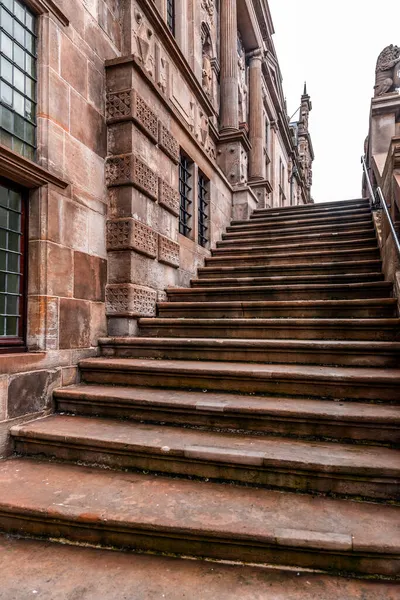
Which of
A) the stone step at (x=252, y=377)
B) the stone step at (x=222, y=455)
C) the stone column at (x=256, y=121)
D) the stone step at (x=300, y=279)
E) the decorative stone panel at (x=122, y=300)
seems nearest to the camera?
the stone step at (x=222, y=455)

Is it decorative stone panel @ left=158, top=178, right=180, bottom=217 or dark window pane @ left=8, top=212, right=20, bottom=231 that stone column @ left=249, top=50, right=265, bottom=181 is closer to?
decorative stone panel @ left=158, top=178, right=180, bottom=217

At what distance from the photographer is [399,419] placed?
2504 millimetres

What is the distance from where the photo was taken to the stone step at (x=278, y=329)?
3836 millimetres

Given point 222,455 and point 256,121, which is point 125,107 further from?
point 256,121

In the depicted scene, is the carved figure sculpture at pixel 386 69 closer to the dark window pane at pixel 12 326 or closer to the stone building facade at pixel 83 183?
the stone building facade at pixel 83 183

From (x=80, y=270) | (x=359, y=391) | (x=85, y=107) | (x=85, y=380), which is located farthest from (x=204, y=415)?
(x=85, y=107)

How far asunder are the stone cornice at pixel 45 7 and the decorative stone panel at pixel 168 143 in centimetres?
170

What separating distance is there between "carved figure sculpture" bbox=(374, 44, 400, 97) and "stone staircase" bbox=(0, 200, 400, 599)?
5.04m

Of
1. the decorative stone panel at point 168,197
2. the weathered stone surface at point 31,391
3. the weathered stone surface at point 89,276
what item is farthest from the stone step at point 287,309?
the weathered stone surface at point 31,391

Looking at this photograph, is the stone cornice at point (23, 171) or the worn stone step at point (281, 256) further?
the worn stone step at point (281, 256)

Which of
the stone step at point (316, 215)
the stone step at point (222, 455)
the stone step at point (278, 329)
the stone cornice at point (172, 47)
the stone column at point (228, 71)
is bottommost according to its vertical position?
the stone step at point (222, 455)

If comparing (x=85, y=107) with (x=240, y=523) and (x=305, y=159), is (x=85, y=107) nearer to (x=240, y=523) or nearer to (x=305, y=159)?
(x=240, y=523)

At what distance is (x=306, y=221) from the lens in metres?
7.55

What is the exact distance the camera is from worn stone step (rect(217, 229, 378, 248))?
20.0ft
